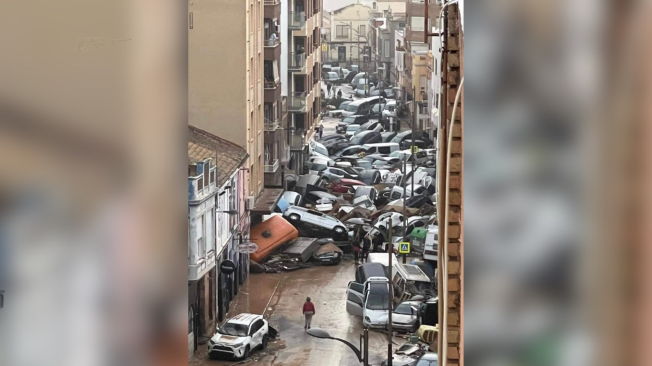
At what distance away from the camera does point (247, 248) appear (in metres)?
10.7

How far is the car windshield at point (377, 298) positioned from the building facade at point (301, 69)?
21.8ft

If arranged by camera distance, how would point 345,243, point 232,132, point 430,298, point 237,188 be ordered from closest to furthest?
point 430,298 < point 237,188 < point 232,132 < point 345,243

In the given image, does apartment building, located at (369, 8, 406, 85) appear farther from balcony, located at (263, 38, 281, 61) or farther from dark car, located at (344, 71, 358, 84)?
balcony, located at (263, 38, 281, 61)

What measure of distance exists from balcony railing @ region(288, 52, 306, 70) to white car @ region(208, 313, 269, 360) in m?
7.38

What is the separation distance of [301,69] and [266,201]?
3.78 m

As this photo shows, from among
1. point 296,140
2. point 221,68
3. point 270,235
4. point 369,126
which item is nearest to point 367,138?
point 369,126

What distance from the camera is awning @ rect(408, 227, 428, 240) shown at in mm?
11820

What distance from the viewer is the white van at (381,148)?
1858 cm

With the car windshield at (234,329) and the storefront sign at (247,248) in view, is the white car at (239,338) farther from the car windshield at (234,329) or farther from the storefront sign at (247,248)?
the storefront sign at (247,248)
